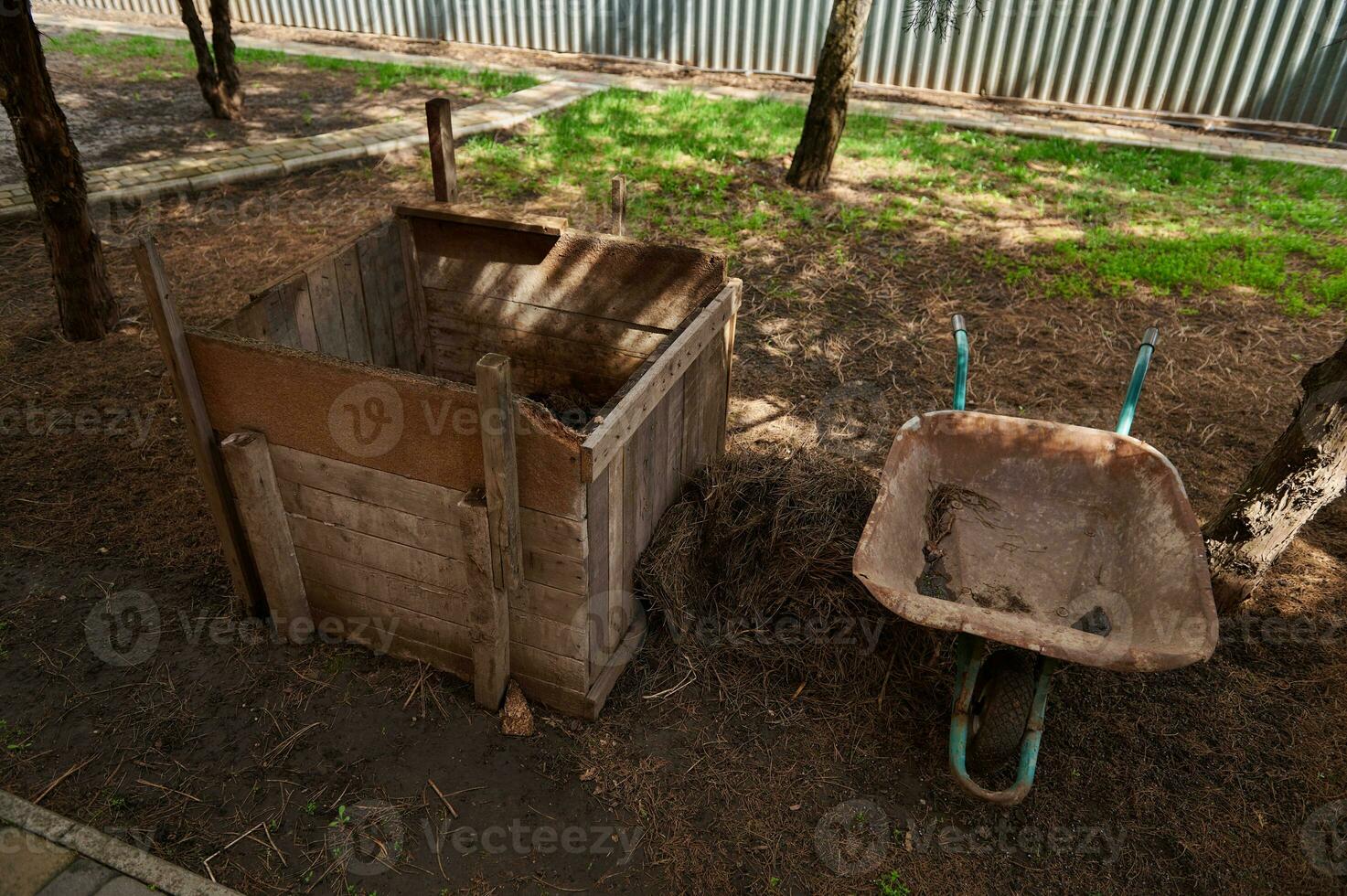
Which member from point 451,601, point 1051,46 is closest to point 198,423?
point 451,601

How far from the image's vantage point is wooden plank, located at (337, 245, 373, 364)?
3.71m

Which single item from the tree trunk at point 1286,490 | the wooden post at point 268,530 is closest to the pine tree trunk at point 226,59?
the wooden post at point 268,530

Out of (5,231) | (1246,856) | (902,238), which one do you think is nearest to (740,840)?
(1246,856)

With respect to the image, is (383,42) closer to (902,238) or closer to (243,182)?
(243,182)

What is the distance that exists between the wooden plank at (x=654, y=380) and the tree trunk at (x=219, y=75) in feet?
25.4

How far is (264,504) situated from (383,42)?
12456 millimetres

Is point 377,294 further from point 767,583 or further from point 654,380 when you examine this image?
point 767,583

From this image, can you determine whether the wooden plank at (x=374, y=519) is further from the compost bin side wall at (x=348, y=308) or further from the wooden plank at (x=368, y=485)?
the compost bin side wall at (x=348, y=308)

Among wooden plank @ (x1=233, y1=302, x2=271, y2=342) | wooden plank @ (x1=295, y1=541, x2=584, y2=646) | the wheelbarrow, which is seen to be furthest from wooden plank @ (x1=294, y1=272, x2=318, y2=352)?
the wheelbarrow

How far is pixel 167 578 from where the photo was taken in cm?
376

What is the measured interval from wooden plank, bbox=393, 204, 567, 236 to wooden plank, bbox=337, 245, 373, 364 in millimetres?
406

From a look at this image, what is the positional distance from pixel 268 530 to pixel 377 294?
1349 mm

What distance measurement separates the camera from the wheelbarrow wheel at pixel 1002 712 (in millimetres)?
2818

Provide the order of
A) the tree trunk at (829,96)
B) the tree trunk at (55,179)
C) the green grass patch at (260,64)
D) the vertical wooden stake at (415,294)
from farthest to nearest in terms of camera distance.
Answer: the green grass patch at (260,64), the tree trunk at (829,96), the tree trunk at (55,179), the vertical wooden stake at (415,294)
